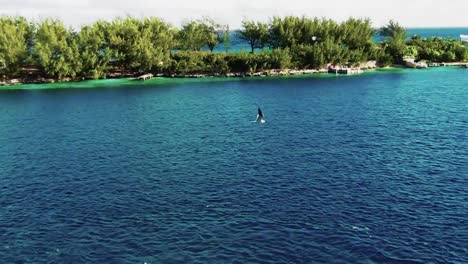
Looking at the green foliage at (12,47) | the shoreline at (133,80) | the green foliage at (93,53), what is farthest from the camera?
the green foliage at (93,53)

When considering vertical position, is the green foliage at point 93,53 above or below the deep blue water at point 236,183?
above

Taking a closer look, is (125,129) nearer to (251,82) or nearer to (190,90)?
(190,90)

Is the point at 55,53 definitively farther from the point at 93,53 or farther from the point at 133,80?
the point at 133,80

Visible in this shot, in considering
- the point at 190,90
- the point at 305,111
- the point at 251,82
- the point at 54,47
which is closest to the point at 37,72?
the point at 54,47

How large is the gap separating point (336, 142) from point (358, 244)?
131ft

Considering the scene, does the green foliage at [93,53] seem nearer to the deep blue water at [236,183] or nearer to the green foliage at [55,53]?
the green foliage at [55,53]

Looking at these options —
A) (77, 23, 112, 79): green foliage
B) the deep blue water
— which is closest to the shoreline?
(77, 23, 112, 79): green foliage

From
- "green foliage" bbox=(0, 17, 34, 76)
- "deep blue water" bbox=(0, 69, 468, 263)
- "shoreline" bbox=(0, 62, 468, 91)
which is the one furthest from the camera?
"green foliage" bbox=(0, 17, 34, 76)

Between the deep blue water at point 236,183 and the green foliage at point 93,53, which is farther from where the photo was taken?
the green foliage at point 93,53

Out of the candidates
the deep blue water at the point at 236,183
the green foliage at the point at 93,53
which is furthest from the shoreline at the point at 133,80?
the deep blue water at the point at 236,183

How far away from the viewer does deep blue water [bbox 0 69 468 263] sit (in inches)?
1935

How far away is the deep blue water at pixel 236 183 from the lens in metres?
49.2

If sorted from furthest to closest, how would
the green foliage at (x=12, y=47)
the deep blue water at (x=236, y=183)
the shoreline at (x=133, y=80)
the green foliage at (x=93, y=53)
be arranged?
the green foliage at (x=93, y=53) → the green foliage at (x=12, y=47) → the shoreline at (x=133, y=80) → the deep blue water at (x=236, y=183)

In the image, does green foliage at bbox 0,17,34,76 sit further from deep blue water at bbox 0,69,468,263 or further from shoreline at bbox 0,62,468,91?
deep blue water at bbox 0,69,468,263
